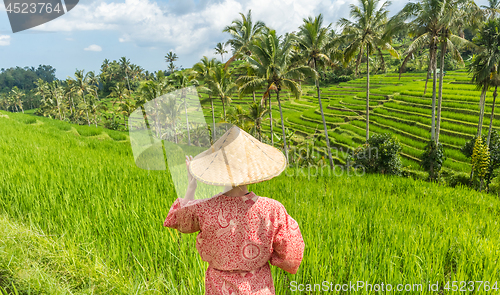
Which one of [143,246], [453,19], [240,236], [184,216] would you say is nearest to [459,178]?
[453,19]

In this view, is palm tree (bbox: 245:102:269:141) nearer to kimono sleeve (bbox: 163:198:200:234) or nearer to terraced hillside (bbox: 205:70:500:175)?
terraced hillside (bbox: 205:70:500:175)

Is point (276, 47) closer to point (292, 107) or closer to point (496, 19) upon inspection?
point (496, 19)

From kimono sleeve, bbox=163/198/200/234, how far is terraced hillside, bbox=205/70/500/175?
39.0ft

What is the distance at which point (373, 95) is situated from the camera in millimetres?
28062

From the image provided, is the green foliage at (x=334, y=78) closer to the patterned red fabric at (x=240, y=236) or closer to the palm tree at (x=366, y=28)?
the palm tree at (x=366, y=28)

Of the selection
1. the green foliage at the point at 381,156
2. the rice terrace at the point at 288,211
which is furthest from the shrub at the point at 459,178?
the green foliage at the point at 381,156

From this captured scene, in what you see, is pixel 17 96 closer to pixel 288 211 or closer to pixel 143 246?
pixel 143 246

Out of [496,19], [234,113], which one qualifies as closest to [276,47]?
[234,113]

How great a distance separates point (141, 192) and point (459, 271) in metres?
3.48

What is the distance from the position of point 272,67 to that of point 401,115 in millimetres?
15733

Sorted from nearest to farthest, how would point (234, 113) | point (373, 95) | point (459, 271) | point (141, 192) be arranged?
1. point (459, 271)
2. point (141, 192)
3. point (234, 113)
4. point (373, 95)

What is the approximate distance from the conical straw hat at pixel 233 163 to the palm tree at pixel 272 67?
11989mm

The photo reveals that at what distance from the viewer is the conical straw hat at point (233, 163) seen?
1.00 metres

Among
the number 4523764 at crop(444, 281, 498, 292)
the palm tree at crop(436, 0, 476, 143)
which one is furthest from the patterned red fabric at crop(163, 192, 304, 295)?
the palm tree at crop(436, 0, 476, 143)
